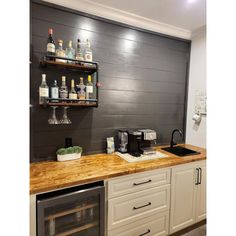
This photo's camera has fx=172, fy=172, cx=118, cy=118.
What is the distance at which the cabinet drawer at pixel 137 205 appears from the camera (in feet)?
5.07

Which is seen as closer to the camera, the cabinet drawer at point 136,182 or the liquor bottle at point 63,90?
the cabinet drawer at point 136,182

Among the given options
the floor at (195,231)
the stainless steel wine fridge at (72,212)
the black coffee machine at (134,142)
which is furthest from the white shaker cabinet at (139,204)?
the black coffee machine at (134,142)

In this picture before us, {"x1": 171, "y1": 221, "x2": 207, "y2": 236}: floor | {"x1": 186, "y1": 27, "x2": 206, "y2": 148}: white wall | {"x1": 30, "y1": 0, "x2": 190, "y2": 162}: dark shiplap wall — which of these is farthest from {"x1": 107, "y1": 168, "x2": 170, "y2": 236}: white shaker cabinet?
{"x1": 186, "y1": 27, "x2": 206, "y2": 148}: white wall

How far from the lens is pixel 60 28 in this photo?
1.82m

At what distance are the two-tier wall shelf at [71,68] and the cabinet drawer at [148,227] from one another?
1.25 metres

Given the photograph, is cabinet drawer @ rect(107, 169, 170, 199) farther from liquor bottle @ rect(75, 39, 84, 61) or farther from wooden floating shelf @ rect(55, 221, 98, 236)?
liquor bottle @ rect(75, 39, 84, 61)

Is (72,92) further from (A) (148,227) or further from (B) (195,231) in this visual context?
(B) (195,231)

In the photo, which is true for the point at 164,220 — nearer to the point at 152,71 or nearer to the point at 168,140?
the point at 168,140

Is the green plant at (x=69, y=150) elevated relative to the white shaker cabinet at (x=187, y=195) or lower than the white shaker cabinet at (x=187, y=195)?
elevated

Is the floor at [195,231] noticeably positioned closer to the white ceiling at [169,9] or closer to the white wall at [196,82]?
the white wall at [196,82]

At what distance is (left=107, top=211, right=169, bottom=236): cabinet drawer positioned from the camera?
5.27 feet
